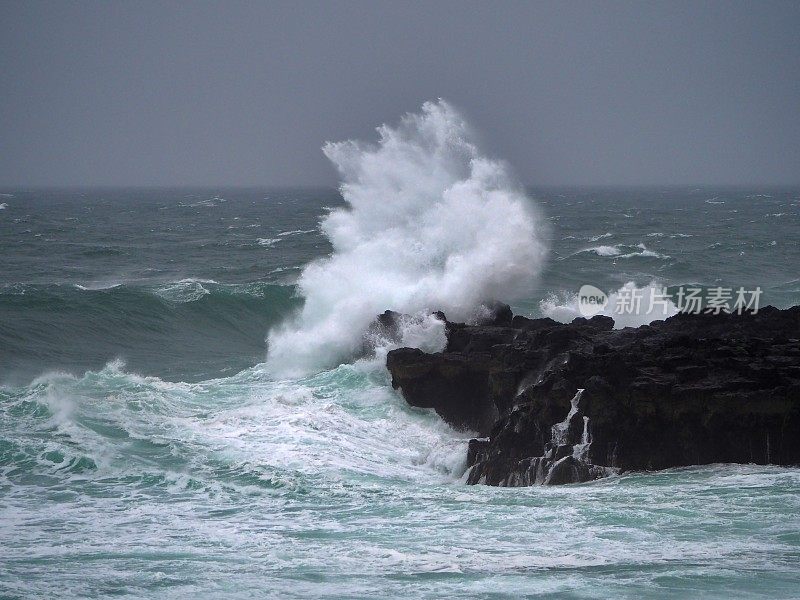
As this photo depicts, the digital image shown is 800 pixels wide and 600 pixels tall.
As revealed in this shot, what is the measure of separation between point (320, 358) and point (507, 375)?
617 centimetres

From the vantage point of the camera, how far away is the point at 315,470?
1156 centimetres

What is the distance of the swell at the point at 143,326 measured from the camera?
1969 centimetres

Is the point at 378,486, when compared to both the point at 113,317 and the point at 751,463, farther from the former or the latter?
the point at 113,317

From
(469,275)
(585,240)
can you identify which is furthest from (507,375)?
(585,240)

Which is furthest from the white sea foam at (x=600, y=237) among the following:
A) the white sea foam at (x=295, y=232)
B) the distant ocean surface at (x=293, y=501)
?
the distant ocean surface at (x=293, y=501)

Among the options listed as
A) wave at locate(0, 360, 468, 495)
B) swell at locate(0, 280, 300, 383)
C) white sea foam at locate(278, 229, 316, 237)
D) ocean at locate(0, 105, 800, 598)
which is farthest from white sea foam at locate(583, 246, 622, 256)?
wave at locate(0, 360, 468, 495)

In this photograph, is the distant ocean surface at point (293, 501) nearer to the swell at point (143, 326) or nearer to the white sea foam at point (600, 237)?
the swell at point (143, 326)

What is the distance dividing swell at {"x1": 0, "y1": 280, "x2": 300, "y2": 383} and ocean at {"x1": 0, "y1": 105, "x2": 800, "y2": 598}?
97 millimetres

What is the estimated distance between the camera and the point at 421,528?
9.46 m

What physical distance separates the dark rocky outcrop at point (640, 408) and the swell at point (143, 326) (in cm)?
849

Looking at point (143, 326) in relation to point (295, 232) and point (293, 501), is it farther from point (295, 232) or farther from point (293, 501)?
point (295, 232)

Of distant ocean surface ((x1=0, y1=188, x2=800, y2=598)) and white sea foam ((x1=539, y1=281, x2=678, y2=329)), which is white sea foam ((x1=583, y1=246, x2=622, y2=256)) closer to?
white sea foam ((x1=539, y1=281, x2=678, y2=329))

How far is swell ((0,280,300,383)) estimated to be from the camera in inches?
775

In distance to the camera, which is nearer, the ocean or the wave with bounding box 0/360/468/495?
the ocean
